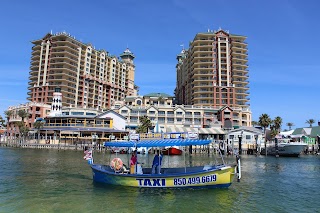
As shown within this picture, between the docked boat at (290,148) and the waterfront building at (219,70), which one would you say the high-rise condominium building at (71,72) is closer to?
the waterfront building at (219,70)

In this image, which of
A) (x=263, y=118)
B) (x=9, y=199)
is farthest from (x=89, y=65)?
(x=9, y=199)

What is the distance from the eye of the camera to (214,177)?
884 inches

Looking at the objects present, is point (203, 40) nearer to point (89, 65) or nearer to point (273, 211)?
point (89, 65)

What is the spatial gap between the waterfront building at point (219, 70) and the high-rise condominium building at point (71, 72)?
50.3 m

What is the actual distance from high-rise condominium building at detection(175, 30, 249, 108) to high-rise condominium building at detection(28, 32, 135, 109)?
50.4 m

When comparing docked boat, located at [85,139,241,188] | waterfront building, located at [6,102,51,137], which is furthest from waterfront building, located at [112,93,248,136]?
docked boat, located at [85,139,241,188]

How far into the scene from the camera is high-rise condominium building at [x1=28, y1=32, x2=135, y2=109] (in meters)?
128

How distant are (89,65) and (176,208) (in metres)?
131

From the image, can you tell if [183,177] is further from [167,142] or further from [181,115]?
[181,115]

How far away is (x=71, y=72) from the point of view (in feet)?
428

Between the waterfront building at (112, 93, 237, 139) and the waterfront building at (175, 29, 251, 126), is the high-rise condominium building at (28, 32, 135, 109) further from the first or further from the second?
the waterfront building at (175, 29, 251, 126)

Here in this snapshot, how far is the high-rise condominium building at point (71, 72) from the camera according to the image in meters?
128

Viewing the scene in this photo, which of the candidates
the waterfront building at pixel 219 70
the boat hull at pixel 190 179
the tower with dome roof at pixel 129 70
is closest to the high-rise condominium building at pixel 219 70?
the waterfront building at pixel 219 70

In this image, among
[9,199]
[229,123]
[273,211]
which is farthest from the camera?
[229,123]
